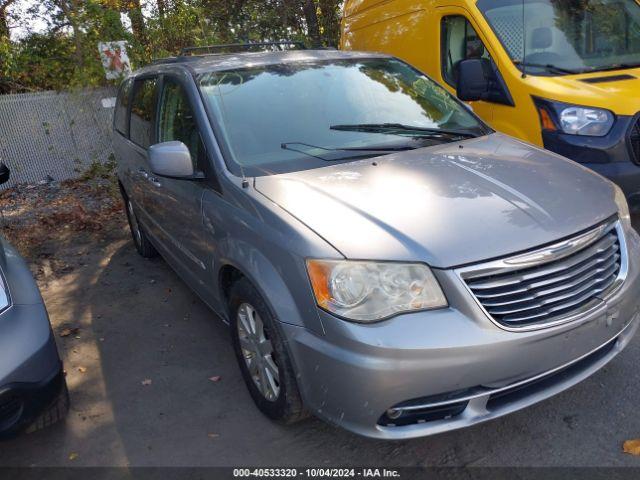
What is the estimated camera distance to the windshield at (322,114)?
3162mm

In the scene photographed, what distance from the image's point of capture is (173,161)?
3.09m

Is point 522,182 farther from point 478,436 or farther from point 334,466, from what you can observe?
point 334,466

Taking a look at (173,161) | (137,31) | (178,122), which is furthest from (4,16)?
(173,161)

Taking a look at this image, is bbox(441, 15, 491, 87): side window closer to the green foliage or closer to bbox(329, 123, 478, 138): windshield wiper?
bbox(329, 123, 478, 138): windshield wiper

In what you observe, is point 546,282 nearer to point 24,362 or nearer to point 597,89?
point 24,362

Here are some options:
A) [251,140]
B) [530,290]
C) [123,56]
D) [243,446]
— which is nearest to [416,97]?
[251,140]

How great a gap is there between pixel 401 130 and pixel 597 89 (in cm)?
182

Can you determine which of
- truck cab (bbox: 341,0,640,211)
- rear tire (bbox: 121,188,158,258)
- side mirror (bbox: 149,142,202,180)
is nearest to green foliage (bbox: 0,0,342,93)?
rear tire (bbox: 121,188,158,258)

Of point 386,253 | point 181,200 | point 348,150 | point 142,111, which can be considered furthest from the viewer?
point 142,111

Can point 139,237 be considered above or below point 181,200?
below

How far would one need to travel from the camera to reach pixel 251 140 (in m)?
3.20

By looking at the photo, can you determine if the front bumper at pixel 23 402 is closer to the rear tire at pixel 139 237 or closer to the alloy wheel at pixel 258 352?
the alloy wheel at pixel 258 352

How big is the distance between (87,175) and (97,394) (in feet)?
21.6

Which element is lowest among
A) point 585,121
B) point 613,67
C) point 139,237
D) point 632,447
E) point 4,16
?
point 632,447
